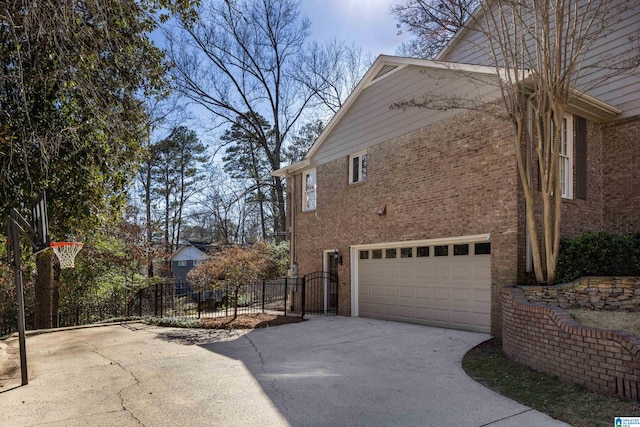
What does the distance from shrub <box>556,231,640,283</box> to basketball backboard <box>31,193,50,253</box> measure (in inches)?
326

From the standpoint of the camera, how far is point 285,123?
2862 cm

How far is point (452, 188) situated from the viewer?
32.8 ft

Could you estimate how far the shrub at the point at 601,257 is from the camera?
739cm

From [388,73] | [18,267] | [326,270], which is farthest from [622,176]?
[18,267]

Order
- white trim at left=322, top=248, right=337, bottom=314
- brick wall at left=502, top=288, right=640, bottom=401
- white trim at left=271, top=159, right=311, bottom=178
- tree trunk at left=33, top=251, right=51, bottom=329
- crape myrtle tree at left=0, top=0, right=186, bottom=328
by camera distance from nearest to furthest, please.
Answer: brick wall at left=502, top=288, right=640, bottom=401 → crape myrtle tree at left=0, top=0, right=186, bottom=328 → tree trunk at left=33, top=251, right=51, bottom=329 → white trim at left=322, top=248, right=337, bottom=314 → white trim at left=271, top=159, right=311, bottom=178

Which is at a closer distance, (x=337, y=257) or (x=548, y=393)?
(x=548, y=393)

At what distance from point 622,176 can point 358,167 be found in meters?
6.63

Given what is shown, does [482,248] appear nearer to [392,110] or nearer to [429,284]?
[429,284]

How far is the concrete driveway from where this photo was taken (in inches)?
179

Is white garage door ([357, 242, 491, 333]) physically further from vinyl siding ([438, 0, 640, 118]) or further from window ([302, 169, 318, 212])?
vinyl siding ([438, 0, 640, 118])

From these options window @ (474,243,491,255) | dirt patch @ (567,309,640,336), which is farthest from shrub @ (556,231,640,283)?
window @ (474,243,491,255)

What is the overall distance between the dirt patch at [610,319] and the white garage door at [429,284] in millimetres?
2779

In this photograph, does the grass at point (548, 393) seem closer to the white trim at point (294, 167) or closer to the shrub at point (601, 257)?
the shrub at point (601, 257)

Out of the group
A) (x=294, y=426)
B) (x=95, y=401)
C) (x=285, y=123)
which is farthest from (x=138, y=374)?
(x=285, y=123)
